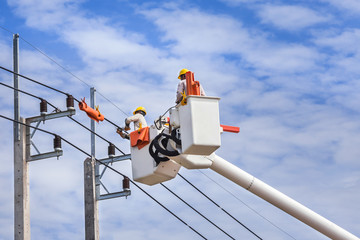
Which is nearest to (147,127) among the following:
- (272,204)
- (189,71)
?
Answer: (189,71)

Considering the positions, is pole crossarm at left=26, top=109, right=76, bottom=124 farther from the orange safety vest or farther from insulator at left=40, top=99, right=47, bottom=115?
the orange safety vest

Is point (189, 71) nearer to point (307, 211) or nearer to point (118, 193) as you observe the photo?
point (307, 211)

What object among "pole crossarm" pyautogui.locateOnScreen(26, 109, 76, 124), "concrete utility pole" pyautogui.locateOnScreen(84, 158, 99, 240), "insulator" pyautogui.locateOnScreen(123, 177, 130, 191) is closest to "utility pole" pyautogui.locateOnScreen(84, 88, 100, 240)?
"concrete utility pole" pyautogui.locateOnScreen(84, 158, 99, 240)

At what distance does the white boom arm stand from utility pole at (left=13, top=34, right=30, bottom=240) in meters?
3.85

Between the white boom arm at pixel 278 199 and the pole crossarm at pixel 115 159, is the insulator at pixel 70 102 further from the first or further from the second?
the white boom arm at pixel 278 199

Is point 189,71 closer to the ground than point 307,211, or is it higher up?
higher up

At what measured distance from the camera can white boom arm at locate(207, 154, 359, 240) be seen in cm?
1543

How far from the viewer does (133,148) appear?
51.5 feet

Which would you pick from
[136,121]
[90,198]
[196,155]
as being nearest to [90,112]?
[136,121]

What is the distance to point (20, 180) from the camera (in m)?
16.9

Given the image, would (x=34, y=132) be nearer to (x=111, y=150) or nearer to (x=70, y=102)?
(x=70, y=102)

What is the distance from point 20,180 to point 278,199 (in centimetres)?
486

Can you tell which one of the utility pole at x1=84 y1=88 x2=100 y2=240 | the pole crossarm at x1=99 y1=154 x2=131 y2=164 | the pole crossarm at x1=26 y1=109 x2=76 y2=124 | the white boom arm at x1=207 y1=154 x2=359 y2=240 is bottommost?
the white boom arm at x1=207 y1=154 x2=359 y2=240

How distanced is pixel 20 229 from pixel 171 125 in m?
4.00
